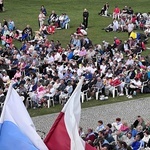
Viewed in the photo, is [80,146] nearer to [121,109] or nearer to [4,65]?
[121,109]

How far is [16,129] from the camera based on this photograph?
773cm

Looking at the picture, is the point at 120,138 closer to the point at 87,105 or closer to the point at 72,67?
the point at 87,105

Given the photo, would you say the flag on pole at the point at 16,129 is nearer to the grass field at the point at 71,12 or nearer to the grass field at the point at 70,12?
the grass field at the point at 70,12

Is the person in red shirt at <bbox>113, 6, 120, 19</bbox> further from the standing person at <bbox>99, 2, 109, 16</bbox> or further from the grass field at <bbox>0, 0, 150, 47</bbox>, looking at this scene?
the standing person at <bbox>99, 2, 109, 16</bbox>

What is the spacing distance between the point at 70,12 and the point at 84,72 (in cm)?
1701

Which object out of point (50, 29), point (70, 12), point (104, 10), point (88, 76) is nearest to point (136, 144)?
point (88, 76)

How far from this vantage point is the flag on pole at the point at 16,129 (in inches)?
294

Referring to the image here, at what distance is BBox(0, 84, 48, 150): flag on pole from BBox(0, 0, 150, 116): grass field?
836 inches

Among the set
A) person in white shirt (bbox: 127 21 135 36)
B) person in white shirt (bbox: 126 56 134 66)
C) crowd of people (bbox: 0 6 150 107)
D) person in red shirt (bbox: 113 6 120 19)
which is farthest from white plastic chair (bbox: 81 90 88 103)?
person in red shirt (bbox: 113 6 120 19)

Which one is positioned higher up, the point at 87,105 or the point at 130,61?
the point at 130,61

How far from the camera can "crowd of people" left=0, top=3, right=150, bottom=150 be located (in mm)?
16266

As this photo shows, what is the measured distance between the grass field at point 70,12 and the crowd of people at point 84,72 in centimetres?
210

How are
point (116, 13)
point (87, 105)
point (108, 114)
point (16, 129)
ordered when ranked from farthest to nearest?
1. point (116, 13)
2. point (87, 105)
3. point (108, 114)
4. point (16, 129)

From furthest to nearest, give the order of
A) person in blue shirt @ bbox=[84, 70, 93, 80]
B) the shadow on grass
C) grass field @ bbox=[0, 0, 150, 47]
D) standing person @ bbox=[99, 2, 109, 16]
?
standing person @ bbox=[99, 2, 109, 16] < grass field @ bbox=[0, 0, 150, 47] < person in blue shirt @ bbox=[84, 70, 93, 80] < the shadow on grass
